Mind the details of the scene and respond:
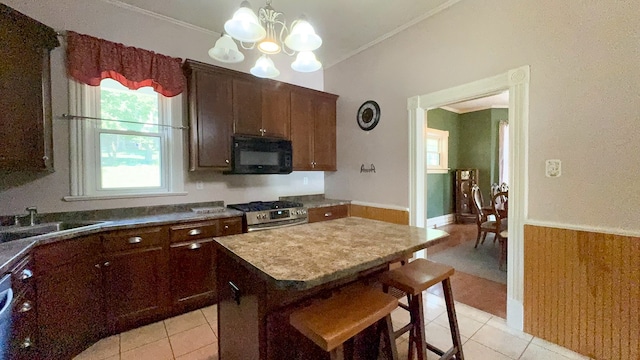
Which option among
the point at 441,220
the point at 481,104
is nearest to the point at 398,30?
the point at 481,104

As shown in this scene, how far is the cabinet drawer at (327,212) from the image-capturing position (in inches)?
127

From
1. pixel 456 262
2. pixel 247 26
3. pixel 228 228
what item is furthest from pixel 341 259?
pixel 456 262

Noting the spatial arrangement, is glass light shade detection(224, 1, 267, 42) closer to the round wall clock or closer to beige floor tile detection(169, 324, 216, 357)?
the round wall clock

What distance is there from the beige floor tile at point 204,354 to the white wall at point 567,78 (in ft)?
8.72

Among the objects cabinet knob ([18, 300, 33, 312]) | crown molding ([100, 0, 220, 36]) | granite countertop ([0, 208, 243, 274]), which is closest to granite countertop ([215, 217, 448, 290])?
granite countertop ([0, 208, 243, 274])

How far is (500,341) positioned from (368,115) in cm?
264

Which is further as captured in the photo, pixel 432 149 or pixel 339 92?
pixel 432 149

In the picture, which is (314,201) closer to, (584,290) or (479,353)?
(479,353)

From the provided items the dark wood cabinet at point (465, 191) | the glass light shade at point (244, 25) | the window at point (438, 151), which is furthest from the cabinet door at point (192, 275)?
the dark wood cabinet at point (465, 191)

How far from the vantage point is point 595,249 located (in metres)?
1.72

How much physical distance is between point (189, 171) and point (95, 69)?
1198mm

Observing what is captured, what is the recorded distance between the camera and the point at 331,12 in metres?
2.61

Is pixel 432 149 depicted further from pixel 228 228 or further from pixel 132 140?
pixel 132 140

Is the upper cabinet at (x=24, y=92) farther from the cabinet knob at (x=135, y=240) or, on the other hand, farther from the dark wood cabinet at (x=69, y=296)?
the cabinet knob at (x=135, y=240)
